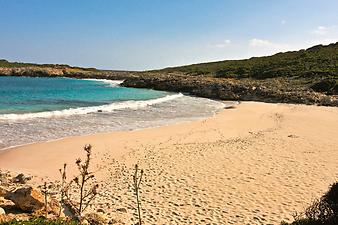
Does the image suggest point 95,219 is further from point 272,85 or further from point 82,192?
point 272,85

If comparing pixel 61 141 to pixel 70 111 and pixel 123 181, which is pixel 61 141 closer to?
pixel 123 181

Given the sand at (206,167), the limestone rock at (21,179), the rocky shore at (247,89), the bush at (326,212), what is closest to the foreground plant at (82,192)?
the sand at (206,167)

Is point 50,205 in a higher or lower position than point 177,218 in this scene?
higher

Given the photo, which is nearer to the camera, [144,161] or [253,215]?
[253,215]

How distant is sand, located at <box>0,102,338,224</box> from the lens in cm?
936

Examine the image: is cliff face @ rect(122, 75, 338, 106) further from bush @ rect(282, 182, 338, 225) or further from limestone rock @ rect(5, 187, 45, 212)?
limestone rock @ rect(5, 187, 45, 212)

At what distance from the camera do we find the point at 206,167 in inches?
515

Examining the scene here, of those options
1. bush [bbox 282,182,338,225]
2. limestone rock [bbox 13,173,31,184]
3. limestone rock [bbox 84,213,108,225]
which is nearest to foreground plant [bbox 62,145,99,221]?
limestone rock [bbox 84,213,108,225]

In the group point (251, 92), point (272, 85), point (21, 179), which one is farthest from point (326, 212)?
point (272, 85)

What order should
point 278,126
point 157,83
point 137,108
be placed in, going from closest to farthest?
1. point 278,126
2. point 137,108
3. point 157,83

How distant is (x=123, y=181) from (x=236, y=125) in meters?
12.8

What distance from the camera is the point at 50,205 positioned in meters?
7.99

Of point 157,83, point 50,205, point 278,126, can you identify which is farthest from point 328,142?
point 157,83

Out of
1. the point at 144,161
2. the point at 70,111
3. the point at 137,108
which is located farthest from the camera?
the point at 137,108
